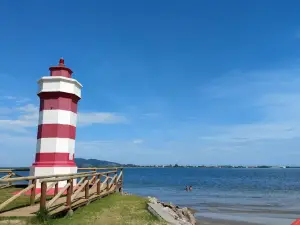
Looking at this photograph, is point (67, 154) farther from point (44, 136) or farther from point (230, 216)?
point (230, 216)

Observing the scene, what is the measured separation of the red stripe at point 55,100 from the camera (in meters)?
12.4

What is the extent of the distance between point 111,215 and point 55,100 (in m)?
5.55

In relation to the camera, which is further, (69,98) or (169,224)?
(69,98)

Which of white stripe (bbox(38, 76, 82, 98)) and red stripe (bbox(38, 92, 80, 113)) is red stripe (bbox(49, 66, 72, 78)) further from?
red stripe (bbox(38, 92, 80, 113))

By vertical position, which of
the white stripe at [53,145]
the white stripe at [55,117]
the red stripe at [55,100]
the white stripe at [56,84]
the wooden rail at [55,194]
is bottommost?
the wooden rail at [55,194]

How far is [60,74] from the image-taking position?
12922 mm

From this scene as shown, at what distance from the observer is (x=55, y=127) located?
12203mm

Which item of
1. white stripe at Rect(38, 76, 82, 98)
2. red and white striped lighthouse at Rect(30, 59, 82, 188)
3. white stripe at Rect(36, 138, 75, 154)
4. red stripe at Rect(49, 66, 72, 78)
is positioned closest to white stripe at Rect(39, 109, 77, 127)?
red and white striped lighthouse at Rect(30, 59, 82, 188)

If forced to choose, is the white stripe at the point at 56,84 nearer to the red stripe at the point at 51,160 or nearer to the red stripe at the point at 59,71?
the red stripe at the point at 59,71

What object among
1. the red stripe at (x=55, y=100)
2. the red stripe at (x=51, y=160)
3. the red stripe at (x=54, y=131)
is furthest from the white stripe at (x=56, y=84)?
the red stripe at (x=51, y=160)

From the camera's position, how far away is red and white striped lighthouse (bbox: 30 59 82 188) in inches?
475

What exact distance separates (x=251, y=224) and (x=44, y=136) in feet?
40.2

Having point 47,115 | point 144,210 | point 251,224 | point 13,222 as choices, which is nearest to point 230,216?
point 251,224

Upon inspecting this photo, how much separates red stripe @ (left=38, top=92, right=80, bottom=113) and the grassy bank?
401cm
